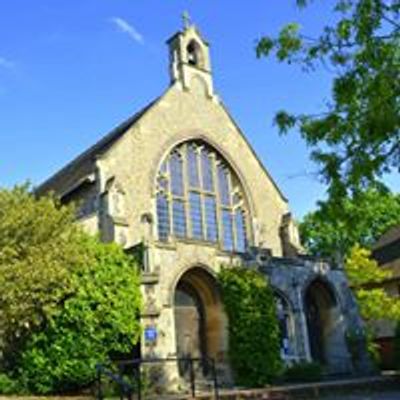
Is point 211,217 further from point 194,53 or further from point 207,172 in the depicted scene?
point 194,53

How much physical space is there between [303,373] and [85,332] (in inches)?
313

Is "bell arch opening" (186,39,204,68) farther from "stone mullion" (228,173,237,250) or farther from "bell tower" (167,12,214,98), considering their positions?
"stone mullion" (228,173,237,250)

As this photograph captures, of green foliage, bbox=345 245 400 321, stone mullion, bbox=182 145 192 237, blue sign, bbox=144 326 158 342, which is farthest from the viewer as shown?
green foliage, bbox=345 245 400 321

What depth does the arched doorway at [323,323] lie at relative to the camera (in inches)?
1039

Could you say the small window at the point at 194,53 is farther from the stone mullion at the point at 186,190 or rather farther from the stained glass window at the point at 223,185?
the stained glass window at the point at 223,185

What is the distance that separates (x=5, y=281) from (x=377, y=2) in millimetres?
12516

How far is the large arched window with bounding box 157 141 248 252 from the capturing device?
27.7 m

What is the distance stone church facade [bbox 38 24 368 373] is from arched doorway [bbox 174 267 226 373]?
0.12ft

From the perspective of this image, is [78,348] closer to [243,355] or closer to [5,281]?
[5,281]

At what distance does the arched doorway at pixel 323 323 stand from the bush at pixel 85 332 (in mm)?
8808

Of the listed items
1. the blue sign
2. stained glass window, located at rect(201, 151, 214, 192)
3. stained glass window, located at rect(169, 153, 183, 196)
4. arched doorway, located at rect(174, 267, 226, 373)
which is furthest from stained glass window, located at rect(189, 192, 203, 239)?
the blue sign

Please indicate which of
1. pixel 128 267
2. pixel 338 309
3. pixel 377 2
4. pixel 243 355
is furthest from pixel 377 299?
pixel 377 2

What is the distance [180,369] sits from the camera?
21953mm

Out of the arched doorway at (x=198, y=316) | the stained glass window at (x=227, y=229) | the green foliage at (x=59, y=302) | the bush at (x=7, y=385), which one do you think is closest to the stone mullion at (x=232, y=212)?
the stained glass window at (x=227, y=229)
